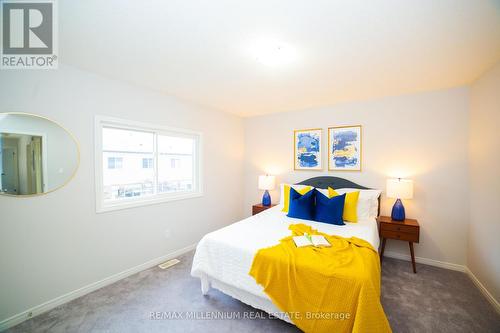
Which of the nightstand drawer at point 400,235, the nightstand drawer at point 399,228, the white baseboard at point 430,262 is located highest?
the nightstand drawer at point 399,228

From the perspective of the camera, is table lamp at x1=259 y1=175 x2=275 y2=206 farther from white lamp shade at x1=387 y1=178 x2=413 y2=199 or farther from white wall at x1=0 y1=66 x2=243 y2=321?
white lamp shade at x1=387 y1=178 x2=413 y2=199

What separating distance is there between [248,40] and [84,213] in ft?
8.20

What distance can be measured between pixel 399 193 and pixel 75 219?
3.97 metres

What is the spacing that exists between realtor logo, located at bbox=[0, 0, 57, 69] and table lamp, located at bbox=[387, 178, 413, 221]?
386 centimetres

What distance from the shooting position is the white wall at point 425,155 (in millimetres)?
2727

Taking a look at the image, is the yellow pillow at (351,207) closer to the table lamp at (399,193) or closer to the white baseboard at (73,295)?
the table lamp at (399,193)

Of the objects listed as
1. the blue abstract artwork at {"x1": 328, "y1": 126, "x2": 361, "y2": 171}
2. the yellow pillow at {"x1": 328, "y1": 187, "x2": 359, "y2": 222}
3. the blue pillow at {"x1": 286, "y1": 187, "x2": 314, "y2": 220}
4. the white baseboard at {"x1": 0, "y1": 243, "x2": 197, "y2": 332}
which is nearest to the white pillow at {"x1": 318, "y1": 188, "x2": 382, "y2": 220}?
the yellow pillow at {"x1": 328, "y1": 187, "x2": 359, "y2": 222}

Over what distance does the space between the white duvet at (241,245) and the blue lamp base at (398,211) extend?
489 millimetres

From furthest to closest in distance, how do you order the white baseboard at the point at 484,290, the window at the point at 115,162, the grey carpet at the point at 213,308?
the window at the point at 115,162 → the white baseboard at the point at 484,290 → the grey carpet at the point at 213,308

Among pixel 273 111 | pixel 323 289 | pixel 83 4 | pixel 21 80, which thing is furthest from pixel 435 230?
pixel 21 80

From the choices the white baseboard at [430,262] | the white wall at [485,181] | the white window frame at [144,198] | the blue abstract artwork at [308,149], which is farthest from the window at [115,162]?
the white wall at [485,181]

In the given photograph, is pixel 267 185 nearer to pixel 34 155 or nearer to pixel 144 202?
pixel 144 202

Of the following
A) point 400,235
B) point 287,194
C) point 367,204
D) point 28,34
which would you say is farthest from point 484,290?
point 28,34

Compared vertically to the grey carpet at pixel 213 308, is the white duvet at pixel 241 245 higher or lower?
higher
